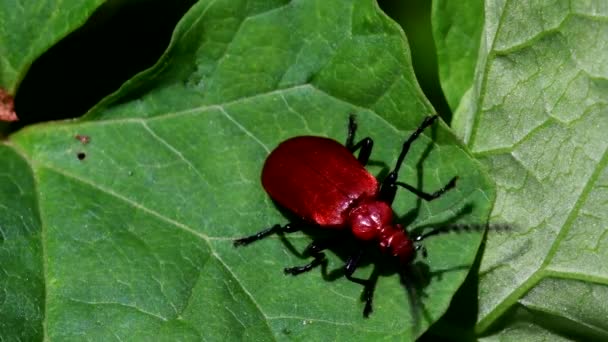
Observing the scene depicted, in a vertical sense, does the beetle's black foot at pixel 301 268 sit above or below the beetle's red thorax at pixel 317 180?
below

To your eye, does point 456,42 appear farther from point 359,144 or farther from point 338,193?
point 338,193

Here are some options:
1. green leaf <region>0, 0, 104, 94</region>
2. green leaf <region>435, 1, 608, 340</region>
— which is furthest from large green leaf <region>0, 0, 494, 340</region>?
green leaf <region>0, 0, 104, 94</region>

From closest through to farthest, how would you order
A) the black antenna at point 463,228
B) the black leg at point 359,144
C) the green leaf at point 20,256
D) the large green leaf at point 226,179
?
the green leaf at point 20,256 < the large green leaf at point 226,179 < the black antenna at point 463,228 < the black leg at point 359,144

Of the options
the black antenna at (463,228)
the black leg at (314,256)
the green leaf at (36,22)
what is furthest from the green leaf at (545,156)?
the green leaf at (36,22)

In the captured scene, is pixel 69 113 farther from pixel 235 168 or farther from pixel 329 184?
pixel 329 184

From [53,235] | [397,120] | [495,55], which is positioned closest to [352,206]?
[397,120]

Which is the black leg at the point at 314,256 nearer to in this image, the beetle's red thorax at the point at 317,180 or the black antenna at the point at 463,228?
the beetle's red thorax at the point at 317,180

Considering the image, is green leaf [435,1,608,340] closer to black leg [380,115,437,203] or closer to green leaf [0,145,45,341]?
black leg [380,115,437,203]
